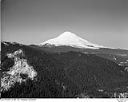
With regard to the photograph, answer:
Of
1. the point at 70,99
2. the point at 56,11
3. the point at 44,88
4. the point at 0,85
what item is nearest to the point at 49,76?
the point at 44,88

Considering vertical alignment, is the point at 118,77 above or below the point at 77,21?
below

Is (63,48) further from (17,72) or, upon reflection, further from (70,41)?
(17,72)

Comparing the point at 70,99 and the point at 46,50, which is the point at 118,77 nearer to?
the point at 70,99

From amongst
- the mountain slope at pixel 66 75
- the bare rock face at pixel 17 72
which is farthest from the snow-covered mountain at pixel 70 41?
the bare rock face at pixel 17 72

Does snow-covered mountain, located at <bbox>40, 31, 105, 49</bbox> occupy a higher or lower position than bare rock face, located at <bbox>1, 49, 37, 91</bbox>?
higher

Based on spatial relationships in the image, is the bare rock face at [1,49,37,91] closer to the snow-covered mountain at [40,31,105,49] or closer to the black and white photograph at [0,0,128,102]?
the black and white photograph at [0,0,128,102]

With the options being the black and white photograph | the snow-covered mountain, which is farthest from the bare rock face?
the snow-covered mountain

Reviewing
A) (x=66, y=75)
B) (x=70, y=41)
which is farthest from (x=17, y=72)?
(x=70, y=41)

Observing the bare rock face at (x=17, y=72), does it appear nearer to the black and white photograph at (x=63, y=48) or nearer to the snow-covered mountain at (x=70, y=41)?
the black and white photograph at (x=63, y=48)

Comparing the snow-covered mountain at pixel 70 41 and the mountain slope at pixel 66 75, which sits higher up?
the snow-covered mountain at pixel 70 41
